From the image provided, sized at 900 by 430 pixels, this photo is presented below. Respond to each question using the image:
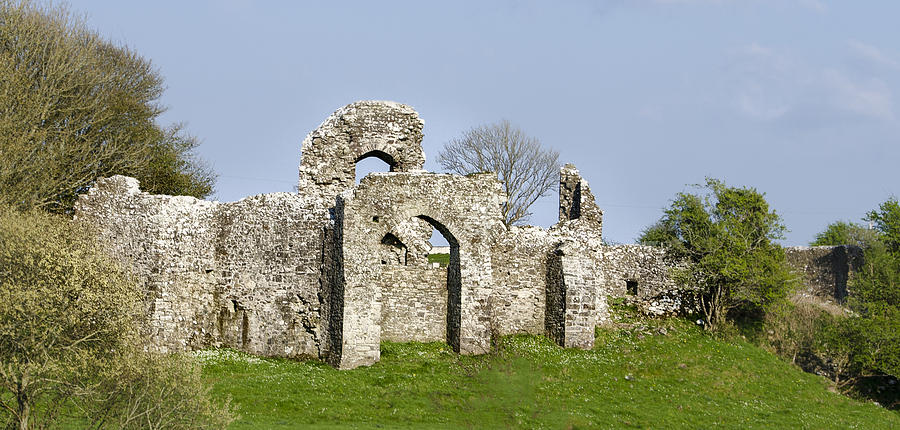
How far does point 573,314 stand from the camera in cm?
3052

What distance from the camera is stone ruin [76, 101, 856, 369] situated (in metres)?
29.2

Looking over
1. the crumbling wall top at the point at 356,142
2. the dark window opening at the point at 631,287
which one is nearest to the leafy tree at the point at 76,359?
the crumbling wall top at the point at 356,142

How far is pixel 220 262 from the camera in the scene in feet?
102

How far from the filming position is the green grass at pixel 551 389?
81.1ft

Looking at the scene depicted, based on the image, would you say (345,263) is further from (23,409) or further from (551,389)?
(23,409)

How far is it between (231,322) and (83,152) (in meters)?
8.72

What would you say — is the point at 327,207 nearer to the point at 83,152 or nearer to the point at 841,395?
the point at 83,152

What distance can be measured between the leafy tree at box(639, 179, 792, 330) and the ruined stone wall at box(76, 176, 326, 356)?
1317 centimetres

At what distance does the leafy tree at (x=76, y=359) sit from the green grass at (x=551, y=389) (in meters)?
3.07

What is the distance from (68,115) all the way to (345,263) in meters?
12.8

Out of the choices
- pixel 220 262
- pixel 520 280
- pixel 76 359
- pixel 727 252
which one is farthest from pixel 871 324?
pixel 76 359

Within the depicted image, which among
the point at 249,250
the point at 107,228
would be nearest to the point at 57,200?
the point at 107,228

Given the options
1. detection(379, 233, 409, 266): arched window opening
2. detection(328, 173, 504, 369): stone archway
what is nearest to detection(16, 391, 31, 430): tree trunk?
detection(328, 173, 504, 369): stone archway

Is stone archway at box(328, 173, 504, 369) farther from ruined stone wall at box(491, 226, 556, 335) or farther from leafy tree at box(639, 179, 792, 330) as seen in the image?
leafy tree at box(639, 179, 792, 330)
